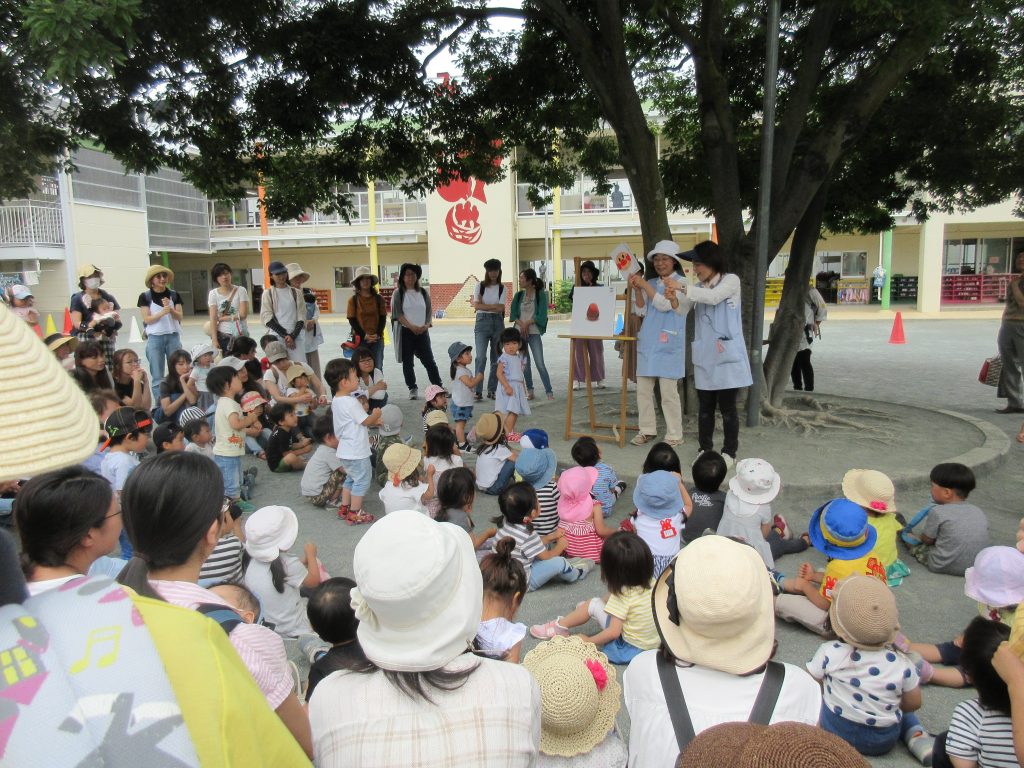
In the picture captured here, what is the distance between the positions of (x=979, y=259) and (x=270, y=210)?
3003 centimetres

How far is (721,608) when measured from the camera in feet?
5.59

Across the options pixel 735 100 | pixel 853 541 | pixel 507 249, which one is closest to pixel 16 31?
pixel 853 541

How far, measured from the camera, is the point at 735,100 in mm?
9508

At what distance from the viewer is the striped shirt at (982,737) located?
2.11m

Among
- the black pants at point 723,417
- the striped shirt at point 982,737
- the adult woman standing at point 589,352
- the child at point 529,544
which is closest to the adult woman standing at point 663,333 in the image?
the black pants at point 723,417

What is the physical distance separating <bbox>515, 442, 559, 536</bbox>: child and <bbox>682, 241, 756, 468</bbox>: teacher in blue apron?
175 centimetres

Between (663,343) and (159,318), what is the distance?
207 inches

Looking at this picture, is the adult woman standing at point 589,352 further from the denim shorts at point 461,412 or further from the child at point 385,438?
the child at point 385,438

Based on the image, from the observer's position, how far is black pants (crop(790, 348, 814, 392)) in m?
9.29

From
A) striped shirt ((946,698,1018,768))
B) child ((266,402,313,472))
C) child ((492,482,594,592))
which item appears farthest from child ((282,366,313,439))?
striped shirt ((946,698,1018,768))

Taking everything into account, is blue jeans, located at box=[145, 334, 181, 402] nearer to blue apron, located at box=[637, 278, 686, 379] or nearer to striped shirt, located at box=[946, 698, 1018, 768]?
blue apron, located at box=[637, 278, 686, 379]

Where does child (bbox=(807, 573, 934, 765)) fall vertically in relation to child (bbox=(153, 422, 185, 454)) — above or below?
below

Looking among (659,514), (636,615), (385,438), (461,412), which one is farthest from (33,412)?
(461,412)

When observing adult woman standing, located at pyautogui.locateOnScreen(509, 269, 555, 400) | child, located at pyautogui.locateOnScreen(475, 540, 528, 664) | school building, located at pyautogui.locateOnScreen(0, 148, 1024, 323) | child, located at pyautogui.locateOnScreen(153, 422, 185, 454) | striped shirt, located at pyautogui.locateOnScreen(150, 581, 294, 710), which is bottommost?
child, located at pyautogui.locateOnScreen(475, 540, 528, 664)
